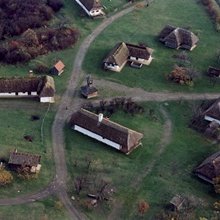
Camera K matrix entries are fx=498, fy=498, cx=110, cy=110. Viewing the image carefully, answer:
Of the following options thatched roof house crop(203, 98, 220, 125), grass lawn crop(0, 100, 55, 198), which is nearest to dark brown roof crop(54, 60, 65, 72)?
grass lawn crop(0, 100, 55, 198)

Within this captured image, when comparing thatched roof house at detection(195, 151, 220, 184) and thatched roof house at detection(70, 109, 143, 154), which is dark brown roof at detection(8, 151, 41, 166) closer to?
thatched roof house at detection(70, 109, 143, 154)

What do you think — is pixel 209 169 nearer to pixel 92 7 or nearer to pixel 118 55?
pixel 118 55

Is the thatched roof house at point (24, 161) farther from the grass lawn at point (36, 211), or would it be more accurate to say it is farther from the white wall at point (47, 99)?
the white wall at point (47, 99)

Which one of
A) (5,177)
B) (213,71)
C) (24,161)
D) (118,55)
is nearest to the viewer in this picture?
(5,177)

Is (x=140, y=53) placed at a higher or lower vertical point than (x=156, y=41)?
higher

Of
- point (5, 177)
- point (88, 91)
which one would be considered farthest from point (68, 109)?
point (5, 177)

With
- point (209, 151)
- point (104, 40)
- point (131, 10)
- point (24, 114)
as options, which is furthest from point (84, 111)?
point (131, 10)
